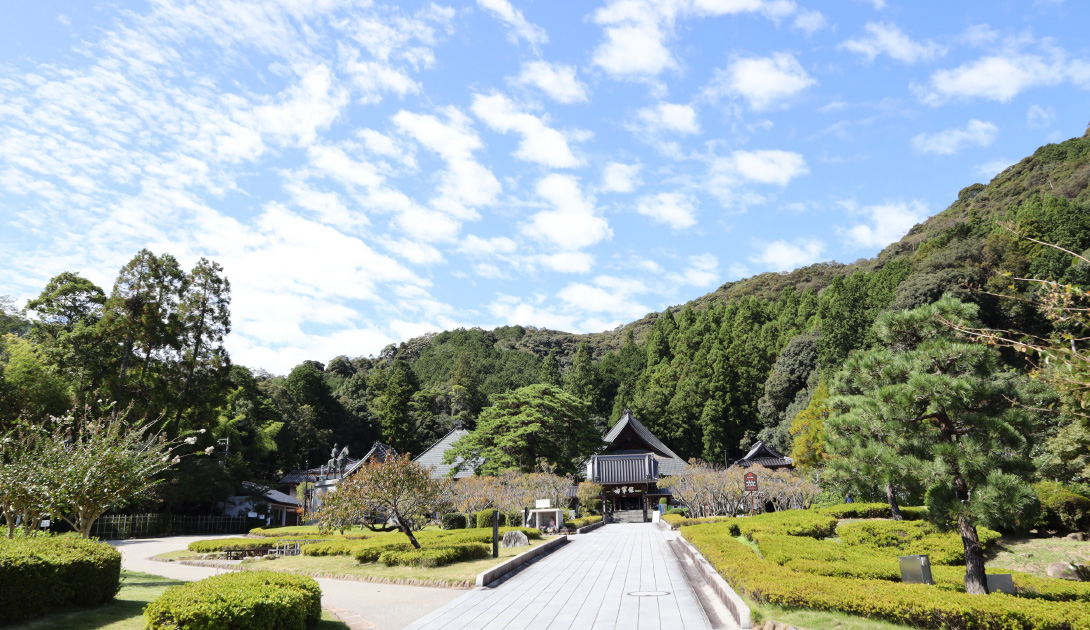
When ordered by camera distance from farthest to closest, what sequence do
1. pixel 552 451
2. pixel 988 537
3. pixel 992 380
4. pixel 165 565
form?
pixel 552 451, pixel 165 565, pixel 988 537, pixel 992 380

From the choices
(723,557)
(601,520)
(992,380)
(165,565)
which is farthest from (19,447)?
(601,520)

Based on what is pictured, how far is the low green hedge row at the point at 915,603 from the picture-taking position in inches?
243

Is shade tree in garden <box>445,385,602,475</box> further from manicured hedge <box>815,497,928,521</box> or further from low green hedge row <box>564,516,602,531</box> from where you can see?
manicured hedge <box>815,497,928,521</box>

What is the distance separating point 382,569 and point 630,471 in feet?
97.7

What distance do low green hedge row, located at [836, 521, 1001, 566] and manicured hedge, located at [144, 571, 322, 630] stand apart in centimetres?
1170

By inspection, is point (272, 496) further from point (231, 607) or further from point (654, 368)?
point (654, 368)

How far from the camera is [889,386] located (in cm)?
906

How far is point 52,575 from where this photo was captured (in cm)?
792

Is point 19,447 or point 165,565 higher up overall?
point 19,447

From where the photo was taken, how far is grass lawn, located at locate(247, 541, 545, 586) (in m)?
12.2

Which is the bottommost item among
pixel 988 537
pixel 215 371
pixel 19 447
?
pixel 988 537

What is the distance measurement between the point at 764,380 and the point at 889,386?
51.3m

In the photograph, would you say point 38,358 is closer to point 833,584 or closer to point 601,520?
point 601,520

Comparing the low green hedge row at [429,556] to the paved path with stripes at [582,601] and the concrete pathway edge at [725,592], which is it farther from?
the concrete pathway edge at [725,592]
